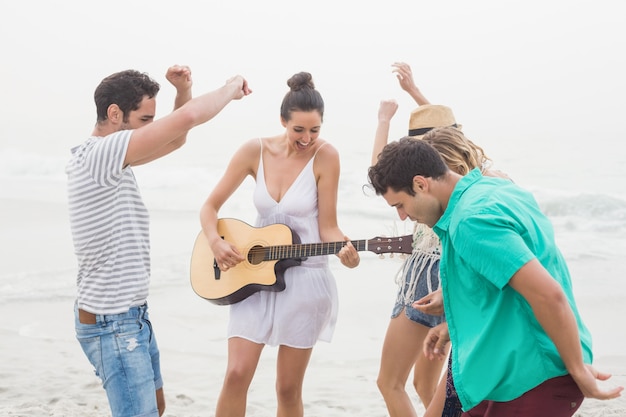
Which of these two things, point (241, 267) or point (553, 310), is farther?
point (241, 267)

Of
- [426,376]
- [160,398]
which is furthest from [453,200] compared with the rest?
[426,376]

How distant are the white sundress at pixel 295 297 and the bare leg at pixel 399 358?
0.37m

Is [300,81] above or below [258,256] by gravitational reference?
above

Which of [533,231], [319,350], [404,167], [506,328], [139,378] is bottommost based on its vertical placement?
[319,350]

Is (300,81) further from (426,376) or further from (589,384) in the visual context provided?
(589,384)

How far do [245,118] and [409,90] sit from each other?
69.5 feet

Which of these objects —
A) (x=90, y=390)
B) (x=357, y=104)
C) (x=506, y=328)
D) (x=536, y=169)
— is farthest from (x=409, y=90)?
(x=357, y=104)

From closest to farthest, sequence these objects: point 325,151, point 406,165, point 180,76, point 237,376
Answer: point 406,165, point 180,76, point 237,376, point 325,151

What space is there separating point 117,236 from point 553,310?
1.66 meters

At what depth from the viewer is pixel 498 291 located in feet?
7.65

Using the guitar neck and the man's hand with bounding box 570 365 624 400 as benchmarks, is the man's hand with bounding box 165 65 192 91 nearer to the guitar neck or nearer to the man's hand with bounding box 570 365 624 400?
the guitar neck

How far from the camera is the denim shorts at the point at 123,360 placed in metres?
2.94

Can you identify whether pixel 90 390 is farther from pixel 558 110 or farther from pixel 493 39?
pixel 493 39

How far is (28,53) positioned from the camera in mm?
29375
